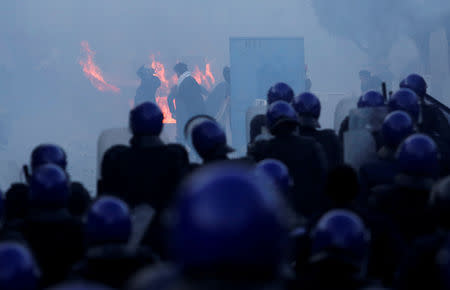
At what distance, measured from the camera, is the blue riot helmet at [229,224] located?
96cm

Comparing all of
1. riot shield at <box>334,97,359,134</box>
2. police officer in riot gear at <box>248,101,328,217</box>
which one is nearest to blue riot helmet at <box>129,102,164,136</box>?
police officer in riot gear at <box>248,101,328,217</box>

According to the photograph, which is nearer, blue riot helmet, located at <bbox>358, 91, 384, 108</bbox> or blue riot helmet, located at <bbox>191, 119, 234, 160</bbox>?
blue riot helmet, located at <bbox>191, 119, 234, 160</bbox>

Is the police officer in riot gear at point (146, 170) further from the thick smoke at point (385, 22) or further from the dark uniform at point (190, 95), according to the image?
the thick smoke at point (385, 22)

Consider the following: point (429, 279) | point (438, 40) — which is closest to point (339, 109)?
point (429, 279)

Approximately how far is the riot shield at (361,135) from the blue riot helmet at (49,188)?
2.03 metres

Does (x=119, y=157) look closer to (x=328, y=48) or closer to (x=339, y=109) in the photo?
(x=339, y=109)

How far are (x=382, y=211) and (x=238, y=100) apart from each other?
240 inches

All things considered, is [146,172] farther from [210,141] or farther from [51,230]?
[51,230]

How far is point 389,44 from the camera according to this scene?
1647 cm

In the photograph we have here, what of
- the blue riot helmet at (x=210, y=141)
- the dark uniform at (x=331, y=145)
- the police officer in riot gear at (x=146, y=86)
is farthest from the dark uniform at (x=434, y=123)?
the police officer in riot gear at (x=146, y=86)

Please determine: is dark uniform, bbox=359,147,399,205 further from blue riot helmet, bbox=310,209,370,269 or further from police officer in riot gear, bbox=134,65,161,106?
police officer in riot gear, bbox=134,65,161,106

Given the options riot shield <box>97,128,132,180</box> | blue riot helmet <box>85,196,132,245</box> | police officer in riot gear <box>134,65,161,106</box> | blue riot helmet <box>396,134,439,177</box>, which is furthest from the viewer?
police officer in riot gear <box>134,65,161,106</box>

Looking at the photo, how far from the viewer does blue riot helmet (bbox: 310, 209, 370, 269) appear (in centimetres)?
210

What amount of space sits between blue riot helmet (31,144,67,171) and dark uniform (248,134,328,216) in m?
1.23
